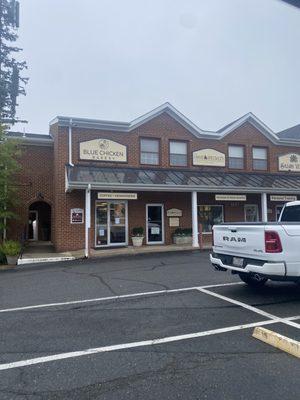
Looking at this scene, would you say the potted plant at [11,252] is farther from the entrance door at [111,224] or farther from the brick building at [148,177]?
the entrance door at [111,224]

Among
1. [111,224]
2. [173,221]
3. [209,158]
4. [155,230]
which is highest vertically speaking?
[209,158]

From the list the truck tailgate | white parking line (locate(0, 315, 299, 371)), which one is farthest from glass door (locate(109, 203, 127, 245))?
white parking line (locate(0, 315, 299, 371))

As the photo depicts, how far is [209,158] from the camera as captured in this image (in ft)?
70.2

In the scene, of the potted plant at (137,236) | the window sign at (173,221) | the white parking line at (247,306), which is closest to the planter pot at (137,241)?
the potted plant at (137,236)

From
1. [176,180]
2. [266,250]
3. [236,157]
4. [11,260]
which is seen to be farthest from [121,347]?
[236,157]

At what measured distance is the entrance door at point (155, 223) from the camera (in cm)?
1934

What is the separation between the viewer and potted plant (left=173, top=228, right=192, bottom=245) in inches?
759

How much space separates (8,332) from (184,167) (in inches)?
636

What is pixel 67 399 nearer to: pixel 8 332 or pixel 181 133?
pixel 8 332

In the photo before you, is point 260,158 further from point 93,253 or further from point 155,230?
point 93,253

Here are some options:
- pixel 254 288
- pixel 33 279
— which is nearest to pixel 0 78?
pixel 33 279

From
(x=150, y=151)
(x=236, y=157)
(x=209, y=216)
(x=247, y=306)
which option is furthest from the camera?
(x=236, y=157)

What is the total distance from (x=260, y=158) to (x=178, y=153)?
18.9 ft

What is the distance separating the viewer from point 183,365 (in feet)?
14.3
